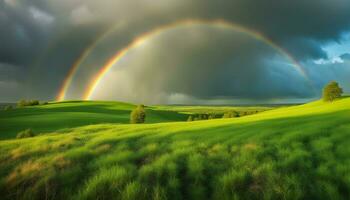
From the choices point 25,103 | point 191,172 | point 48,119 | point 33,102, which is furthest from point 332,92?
point 33,102

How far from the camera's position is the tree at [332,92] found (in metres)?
44.1

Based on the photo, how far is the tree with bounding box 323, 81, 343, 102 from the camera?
44094 millimetres

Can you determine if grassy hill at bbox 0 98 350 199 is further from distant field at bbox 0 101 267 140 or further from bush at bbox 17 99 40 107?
bush at bbox 17 99 40 107

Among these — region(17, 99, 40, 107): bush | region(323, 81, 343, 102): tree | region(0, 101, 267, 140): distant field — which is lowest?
region(0, 101, 267, 140): distant field

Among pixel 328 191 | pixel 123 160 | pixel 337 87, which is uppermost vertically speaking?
pixel 337 87

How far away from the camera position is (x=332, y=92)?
150 feet

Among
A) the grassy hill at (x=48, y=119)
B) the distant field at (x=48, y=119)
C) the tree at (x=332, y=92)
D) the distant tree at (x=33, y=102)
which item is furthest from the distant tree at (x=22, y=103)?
the tree at (x=332, y=92)

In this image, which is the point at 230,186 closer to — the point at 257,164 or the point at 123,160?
the point at 257,164

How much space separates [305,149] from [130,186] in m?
9.87

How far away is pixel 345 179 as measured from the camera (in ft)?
33.6

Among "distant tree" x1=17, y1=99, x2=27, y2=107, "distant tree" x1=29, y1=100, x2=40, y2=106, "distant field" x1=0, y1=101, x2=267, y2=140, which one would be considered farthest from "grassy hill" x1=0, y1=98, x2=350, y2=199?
"distant tree" x1=29, y1=100, x2=40, y2=106

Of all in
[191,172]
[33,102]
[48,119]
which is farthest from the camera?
[33,102]

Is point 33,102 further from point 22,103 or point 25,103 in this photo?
point 22,103

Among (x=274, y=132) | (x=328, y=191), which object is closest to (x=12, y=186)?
(x=328, y=191)
